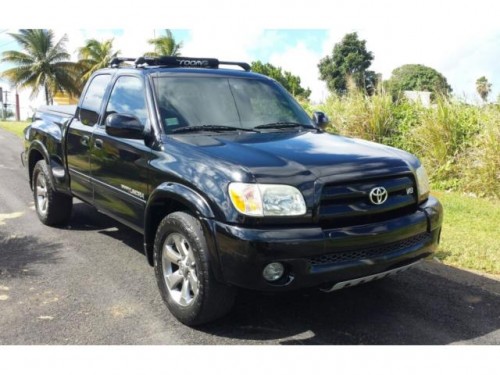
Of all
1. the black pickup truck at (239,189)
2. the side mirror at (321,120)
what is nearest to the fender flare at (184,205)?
the black pickup truck at (239,189)

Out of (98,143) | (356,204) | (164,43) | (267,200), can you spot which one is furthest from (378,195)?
(164,43)

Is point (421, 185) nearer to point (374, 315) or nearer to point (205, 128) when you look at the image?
point (374, 315)

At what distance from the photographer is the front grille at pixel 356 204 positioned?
3207 mm

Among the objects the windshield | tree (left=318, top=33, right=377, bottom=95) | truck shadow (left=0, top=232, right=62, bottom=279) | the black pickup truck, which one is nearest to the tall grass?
the black pickup truck

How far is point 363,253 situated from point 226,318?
1180 millimetres

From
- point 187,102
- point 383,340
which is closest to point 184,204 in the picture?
point 187,102

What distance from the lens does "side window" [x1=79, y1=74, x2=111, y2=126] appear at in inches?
200

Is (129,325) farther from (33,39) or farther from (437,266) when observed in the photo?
(33,39)

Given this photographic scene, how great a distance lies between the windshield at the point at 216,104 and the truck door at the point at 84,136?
1.12m

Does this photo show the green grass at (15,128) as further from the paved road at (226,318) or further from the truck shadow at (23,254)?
the paved road at (226,318)

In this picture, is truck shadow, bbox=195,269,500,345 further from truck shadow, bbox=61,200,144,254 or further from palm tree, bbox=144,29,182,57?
palm tree, bbox=144,29,182,57

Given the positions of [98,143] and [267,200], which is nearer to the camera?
[267,200]

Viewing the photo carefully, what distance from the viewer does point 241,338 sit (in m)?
3.46

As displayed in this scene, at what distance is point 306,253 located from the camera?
307 centimetres
